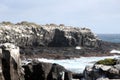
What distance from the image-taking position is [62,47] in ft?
362

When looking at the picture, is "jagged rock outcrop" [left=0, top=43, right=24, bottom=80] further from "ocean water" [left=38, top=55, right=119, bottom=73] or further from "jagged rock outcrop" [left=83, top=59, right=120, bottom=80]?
"ocean water" [left=38, top=55, right=119, bottom=73]

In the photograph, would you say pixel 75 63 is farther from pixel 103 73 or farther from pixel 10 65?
pixel 103 73

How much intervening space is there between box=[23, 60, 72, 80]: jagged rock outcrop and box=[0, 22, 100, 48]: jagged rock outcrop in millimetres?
61324

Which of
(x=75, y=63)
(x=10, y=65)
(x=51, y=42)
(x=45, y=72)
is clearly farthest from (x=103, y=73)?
(x=51, y=42)

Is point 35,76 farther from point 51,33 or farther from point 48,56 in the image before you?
point 51,33

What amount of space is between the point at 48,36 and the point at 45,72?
7542cm

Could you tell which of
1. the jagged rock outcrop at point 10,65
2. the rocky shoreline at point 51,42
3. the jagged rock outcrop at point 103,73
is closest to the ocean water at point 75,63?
the rocky shoreline at point 51,42

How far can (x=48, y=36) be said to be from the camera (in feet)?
379

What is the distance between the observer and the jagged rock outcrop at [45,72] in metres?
39.7

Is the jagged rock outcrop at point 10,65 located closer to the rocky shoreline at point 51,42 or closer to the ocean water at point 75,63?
the rocky shoreline at point 51,42

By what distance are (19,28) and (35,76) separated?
72.4 m

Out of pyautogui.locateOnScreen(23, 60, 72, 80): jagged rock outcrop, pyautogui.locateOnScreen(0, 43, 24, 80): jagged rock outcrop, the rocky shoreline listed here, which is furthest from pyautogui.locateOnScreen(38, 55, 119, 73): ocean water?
pyautogui.locateOnScreen(0, 43, 24, 80): jagged rock outcrop

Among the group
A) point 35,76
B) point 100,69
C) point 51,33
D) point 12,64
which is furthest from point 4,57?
point 51,33

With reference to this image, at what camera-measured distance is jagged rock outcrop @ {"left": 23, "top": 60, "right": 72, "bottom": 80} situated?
39688mm
